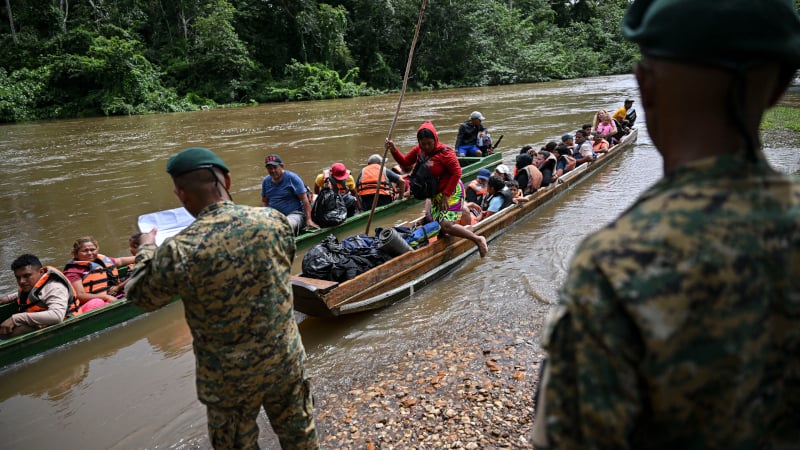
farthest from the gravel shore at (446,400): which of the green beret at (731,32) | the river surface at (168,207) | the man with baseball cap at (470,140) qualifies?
the man with baseball cap at (470,140)

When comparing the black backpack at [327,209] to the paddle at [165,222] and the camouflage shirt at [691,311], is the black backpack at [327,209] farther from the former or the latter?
the camouflage shirt at [691,311]

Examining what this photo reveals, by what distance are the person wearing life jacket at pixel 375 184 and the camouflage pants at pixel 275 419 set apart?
18.1ft

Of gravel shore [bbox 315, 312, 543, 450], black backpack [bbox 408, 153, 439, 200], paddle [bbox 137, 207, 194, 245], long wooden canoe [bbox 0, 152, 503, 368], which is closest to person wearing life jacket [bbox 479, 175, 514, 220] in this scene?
black backpack [bbox 408, 153, 439, 200]

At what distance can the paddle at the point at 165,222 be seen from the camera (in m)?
→ 6.68

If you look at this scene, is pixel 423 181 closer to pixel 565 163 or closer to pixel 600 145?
pixel 565 163

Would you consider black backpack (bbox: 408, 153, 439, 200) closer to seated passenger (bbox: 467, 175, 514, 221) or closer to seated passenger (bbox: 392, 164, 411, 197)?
seated passenger (bbox: 467, 175, 514, 221)

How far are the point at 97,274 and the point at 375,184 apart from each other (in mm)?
4320

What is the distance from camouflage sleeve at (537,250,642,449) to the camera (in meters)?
0.92

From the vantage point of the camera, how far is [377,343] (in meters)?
5.21

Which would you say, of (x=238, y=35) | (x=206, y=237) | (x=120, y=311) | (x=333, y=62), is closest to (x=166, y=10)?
(x=238, y=35)

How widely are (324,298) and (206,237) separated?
284 centimetres

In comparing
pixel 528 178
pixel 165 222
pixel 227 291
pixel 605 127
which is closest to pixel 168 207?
pixel 165 222

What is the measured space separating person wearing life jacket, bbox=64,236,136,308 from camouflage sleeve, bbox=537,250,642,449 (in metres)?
6.35

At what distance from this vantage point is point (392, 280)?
5742mm
